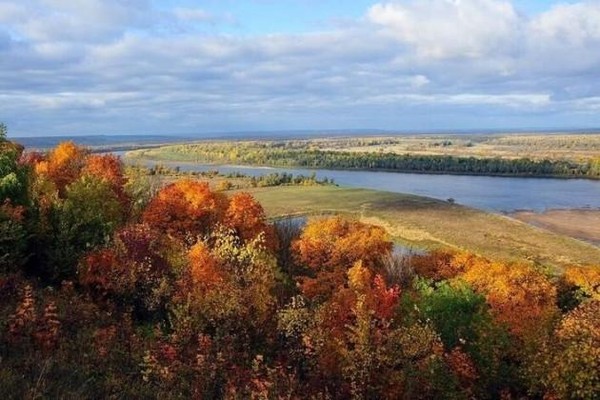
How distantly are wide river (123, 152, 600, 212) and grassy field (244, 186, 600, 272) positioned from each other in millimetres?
16482

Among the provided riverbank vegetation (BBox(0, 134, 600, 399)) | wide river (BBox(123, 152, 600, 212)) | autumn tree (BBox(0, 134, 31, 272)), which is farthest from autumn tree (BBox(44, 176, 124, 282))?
wide river (BBox(123, 152, 600, 212))

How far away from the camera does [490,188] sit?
148125 mm

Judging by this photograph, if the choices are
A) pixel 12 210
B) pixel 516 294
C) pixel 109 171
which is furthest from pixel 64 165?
pixel 516 294

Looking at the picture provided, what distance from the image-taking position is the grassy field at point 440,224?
2992 inches

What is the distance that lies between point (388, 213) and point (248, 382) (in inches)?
3034

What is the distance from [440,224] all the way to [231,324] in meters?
64.5

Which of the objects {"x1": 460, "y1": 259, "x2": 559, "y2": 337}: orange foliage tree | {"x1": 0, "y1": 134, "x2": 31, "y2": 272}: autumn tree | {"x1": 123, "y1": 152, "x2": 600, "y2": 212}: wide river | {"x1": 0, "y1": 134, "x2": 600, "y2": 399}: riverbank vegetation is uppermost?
{"x1": 0, "y1": 134, "x2": 31, "y2": 272}: autumn tree

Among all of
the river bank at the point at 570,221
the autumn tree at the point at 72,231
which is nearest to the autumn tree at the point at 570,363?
the autumn tree at the point at 72,231

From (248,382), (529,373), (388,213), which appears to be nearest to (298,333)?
(248,382)

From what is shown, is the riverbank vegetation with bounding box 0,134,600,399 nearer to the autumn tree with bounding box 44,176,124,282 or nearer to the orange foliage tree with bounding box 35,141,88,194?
the autumn tree with bounding box 44,176,124,282

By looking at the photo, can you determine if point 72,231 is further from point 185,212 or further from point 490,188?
point 490,188

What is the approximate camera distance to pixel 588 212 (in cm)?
10888

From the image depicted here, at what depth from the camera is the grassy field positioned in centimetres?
7600

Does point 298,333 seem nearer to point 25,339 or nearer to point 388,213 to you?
point 25,339
